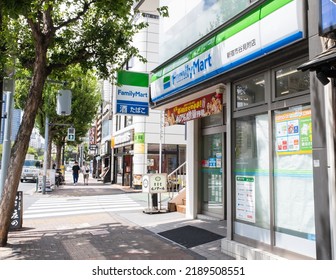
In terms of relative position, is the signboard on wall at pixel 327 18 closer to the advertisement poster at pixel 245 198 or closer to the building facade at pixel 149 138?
the advertisement poster at pixel 245 198

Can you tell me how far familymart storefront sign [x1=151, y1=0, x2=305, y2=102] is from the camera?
178 inches

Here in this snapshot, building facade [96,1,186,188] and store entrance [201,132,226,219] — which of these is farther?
building facade [96,1,186,188]

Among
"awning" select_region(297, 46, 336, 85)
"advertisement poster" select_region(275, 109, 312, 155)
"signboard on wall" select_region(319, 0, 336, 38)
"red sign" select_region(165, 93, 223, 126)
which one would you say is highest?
"signboard on wall" select_region(319, 0, 336, 38)

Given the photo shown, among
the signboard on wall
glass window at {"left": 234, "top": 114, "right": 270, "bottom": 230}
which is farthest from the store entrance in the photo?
the signboard on wall

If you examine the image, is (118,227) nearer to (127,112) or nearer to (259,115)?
(127,112)

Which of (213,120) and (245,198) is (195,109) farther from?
(245,198)

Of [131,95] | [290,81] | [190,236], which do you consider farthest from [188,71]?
[190,236]

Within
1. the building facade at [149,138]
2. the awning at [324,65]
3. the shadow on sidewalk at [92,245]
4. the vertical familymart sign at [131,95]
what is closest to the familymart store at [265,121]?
the awning at [324,65]

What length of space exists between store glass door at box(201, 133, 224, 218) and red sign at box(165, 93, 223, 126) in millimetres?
1160

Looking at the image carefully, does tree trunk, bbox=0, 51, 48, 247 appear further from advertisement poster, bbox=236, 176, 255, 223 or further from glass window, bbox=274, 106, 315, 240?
glass window, bbox=274, 106, 315, 240

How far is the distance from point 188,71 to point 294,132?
3.04 m

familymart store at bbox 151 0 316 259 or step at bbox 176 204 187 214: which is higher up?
familymart store at bbox 151 0 316 259

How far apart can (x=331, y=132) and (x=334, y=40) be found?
3.96 ft

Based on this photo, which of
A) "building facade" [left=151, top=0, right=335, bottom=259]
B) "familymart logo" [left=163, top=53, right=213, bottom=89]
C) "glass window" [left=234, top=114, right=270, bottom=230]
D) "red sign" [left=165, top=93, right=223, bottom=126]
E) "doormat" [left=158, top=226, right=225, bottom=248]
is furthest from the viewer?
"red sign" [left=165, top=93, right=223, bottom=126]
